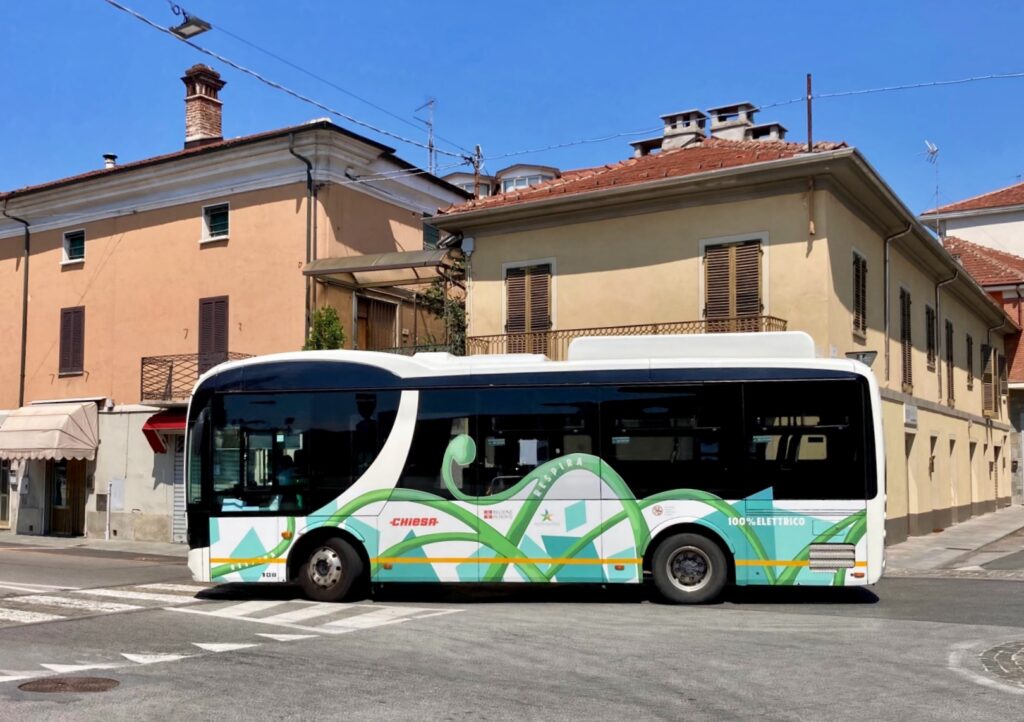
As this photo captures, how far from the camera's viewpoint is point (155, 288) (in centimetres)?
2534

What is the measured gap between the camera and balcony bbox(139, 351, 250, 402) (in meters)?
23.9

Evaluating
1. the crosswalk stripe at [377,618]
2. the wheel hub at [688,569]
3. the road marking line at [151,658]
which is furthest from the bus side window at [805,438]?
the road marking line at [151,658]

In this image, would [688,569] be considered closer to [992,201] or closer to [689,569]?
[689,569]

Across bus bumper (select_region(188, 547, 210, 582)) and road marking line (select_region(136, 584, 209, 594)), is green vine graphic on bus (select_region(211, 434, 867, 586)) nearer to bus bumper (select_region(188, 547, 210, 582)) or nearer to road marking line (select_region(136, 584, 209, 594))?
bus bumper (select_region(188, 547, 210, 582))

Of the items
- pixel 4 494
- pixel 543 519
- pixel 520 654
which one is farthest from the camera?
pixel 4 494

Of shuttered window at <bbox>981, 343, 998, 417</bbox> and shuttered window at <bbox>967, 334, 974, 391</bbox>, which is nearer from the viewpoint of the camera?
shuttered window at <bbox>967, 334, 974, 391</bbox>

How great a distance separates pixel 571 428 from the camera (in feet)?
41.6

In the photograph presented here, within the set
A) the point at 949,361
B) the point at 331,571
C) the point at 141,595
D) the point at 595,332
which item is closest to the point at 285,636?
the point at 331,571

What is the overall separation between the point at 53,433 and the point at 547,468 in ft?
55.6

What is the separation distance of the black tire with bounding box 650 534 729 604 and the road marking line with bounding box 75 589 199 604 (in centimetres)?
604

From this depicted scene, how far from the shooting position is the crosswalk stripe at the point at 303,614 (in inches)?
446

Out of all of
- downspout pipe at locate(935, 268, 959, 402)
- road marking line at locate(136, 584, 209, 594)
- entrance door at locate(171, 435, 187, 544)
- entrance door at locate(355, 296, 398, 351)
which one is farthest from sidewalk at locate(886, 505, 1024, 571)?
entrance door at locate(171, 435, 187, 544)

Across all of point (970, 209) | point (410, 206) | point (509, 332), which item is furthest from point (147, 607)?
point (970, 209)

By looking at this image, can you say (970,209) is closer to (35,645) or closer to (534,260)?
(534,260)
